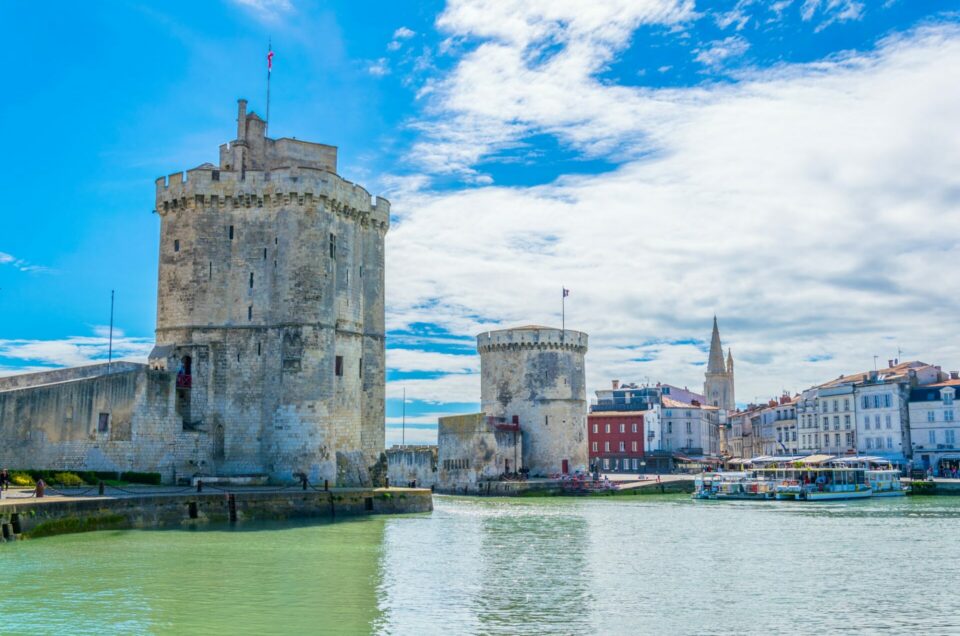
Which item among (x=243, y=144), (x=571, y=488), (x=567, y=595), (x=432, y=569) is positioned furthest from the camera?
(x=571, y=488)

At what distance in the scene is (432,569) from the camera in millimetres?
24203

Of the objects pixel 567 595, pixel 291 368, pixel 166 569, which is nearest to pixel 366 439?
pixel 291 368

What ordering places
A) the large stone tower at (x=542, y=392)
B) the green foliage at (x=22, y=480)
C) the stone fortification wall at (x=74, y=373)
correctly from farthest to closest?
the large stone tower at (x=542, y=392) < the stone fortification wall at (x=74, y=373) < the green foliage at (x=22, y=480)

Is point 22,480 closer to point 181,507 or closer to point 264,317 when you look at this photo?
point 181,507

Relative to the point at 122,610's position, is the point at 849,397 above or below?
above

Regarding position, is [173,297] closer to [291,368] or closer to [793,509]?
[291,368]

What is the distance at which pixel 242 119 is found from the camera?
1807 inches

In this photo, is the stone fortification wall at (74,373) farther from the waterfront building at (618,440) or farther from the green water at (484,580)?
the waterfront building at (618,440)

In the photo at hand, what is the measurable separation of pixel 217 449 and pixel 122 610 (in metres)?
23.8

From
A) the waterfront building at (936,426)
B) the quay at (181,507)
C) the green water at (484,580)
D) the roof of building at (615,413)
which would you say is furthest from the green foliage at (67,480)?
the waterfront building at (936,426)

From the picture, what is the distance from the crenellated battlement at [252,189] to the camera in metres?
42.6

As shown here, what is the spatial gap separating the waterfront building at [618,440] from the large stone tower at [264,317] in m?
46.5

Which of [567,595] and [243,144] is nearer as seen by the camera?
[567,595]

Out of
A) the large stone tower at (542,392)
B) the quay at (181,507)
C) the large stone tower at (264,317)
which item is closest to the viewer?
the quay at (181,507)
